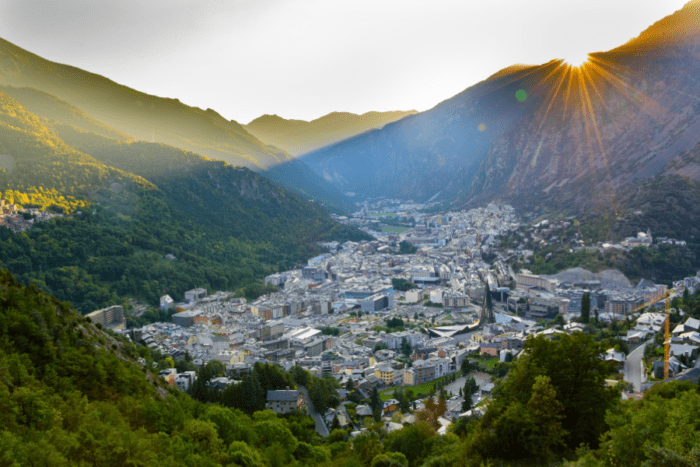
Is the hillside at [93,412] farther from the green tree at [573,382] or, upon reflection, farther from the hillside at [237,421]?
the green tree at [573,382]

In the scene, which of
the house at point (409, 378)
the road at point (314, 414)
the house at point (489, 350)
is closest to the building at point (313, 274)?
the house at point (489, 350)

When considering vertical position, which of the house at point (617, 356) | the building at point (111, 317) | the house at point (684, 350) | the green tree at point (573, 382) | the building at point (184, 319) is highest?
the green tree at point (573, 382)

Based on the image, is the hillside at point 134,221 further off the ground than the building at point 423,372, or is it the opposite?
the hillside at point 134,221

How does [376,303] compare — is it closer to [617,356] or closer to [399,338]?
[399,338]

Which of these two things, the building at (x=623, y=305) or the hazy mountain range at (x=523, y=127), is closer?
the building at (x=623, y=305)

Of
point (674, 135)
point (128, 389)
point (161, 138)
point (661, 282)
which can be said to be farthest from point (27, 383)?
point (161, 138)

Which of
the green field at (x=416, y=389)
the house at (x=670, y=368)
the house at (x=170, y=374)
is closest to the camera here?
the house at (x=670, y=368)

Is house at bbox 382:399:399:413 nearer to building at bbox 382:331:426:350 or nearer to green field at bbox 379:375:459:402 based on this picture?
green field at bbox 379:375:459:402
